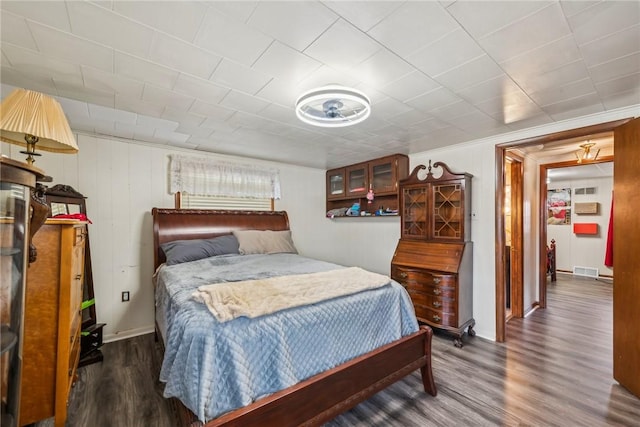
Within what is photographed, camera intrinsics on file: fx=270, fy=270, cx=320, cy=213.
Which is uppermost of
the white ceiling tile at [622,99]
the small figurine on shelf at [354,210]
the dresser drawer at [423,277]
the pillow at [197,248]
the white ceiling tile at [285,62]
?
the white ceiling tile at [285,62]

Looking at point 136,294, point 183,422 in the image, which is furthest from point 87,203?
point 183,422

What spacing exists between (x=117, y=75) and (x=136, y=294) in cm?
245

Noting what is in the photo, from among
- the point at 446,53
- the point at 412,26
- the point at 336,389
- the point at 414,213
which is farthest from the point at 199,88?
the point at 414,213

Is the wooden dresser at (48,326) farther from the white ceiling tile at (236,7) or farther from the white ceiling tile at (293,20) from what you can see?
the white ceiling tile at (293,20)

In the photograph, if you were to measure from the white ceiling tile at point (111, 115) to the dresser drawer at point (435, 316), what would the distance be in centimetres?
351

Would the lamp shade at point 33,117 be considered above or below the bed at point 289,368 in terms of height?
above

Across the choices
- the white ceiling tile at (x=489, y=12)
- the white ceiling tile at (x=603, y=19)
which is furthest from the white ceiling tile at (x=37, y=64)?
the white ceiling tile at (x=603, y=19)

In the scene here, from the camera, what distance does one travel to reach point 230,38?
139 centimetres

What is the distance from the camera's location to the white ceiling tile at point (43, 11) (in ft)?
3.82

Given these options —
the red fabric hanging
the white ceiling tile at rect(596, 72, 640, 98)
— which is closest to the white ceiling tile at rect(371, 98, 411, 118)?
the white ceiling tile at rect(596, 72, 640, 98)

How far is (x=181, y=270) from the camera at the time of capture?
2484mm

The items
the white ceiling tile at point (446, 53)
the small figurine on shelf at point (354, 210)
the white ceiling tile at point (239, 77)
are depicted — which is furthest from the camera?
the small figurine on shelf at point (354, 210)

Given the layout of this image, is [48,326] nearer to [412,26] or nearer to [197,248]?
[197,248]

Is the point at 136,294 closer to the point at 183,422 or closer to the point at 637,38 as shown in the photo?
the point at 183,422
